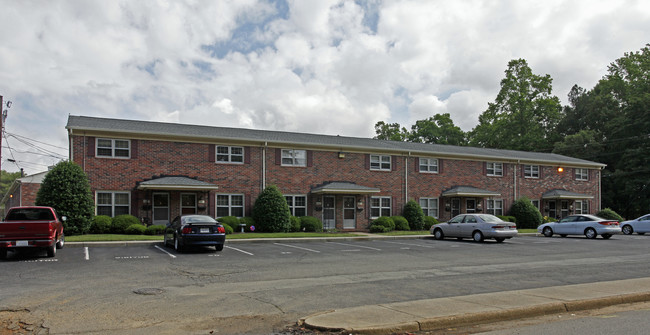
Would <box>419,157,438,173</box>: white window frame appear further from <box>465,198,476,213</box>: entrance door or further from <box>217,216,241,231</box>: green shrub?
<box>217,216,241,231</box>: green shrub

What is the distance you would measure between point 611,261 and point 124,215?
2085cm

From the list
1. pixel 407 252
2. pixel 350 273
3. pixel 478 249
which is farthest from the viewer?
pixel 478 249

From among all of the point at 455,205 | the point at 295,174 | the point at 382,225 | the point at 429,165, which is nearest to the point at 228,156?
the point at 295,174

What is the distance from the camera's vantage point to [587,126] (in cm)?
6094

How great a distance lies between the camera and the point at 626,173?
50.1 m

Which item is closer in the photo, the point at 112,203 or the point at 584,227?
the point at 112,203

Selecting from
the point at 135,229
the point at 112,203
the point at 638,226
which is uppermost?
the point at 112,203

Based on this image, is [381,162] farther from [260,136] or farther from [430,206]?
[260,136]

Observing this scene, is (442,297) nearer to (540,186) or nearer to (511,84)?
(540,186)

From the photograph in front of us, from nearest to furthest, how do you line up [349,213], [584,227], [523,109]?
[584,227] < [349,213] < [523,109]

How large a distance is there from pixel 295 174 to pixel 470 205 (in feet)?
44.8

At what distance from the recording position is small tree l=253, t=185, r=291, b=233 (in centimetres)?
2639

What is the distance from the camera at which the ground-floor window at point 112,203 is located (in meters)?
24.7

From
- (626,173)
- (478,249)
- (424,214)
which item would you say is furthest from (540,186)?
(478,249)
